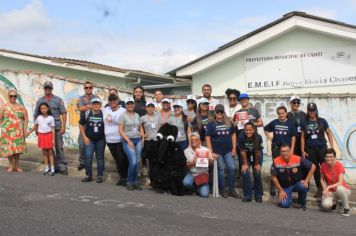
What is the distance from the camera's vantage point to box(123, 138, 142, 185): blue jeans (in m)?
8.24

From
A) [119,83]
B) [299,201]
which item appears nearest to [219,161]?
Answer: [299,201]

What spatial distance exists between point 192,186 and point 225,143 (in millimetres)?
1001

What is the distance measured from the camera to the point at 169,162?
812cm

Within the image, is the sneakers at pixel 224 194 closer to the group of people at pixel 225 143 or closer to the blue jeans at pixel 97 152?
the group of people at pixel 225 143

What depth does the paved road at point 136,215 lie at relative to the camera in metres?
5.57

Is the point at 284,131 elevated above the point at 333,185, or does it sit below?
above

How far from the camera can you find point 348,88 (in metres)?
10.8

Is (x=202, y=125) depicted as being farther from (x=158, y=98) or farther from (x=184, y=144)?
(x=158, y=98)

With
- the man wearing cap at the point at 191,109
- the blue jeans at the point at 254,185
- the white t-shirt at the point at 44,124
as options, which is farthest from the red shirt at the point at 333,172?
the white t-shirt at the point at 44,124

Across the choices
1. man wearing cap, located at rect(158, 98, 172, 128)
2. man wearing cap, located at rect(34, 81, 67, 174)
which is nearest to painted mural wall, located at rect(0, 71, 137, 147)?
man wearing cap, located at rect(34, 81, 67, 174)

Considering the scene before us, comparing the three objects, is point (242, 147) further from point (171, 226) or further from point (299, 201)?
point (171, 226)

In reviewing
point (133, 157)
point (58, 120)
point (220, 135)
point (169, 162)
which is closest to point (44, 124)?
point (58, 120)

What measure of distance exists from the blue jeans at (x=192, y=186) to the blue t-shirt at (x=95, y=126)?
6.51 feet

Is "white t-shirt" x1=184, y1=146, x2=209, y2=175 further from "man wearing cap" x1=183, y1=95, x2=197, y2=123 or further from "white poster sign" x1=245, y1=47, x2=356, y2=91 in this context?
"white poster sign" x1=245, y1=47, x2=356, y2=91
